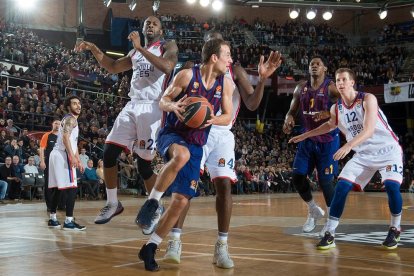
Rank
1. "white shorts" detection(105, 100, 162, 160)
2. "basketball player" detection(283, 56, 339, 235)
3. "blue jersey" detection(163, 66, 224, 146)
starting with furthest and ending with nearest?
"basketball player" detection(283, 56, 339, 235), "white shorts" detection(105, 100, 162, 160), "blue jersey" detection(163, 66, 224, 146)

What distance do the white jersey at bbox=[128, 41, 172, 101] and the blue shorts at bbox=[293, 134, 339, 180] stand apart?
2.00 metres

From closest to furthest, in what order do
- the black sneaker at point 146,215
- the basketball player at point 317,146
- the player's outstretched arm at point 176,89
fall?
the black sneaker at point 146,215 < the player's outstretched arm at point 176,89 < the basketball player at point 317,146

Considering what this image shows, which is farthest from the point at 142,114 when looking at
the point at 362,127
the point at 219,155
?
the point at 362,127

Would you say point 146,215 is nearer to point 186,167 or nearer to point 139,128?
point 186,167

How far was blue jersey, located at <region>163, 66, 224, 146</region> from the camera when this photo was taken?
14.8 feet

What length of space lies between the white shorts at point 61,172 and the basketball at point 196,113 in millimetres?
3795

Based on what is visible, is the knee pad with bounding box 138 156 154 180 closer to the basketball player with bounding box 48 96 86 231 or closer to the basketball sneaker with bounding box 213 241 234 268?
the basketball player with bounding box 48 96 86 231

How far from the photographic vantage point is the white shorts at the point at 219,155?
4.79 m

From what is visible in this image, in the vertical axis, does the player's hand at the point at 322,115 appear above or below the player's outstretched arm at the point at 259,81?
below

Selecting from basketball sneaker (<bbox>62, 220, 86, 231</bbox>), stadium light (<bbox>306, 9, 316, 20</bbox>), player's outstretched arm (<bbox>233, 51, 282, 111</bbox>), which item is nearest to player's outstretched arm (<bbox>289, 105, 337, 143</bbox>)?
player's outstretched arm (<bbox>233, 51, 282, 111</bbox>)

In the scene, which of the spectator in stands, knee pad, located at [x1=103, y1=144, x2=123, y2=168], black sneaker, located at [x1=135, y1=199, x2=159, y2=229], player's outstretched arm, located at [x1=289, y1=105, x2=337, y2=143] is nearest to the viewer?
black sneaker, located at [x1=135, y1=199, x2=159, y2=229]

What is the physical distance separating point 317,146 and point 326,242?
1.77 metres

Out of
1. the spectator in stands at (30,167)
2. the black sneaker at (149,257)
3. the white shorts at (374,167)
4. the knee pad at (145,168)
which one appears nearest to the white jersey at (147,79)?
the knee pad at (145,168)

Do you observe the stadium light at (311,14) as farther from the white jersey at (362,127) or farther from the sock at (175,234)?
the sock at (175,234)
